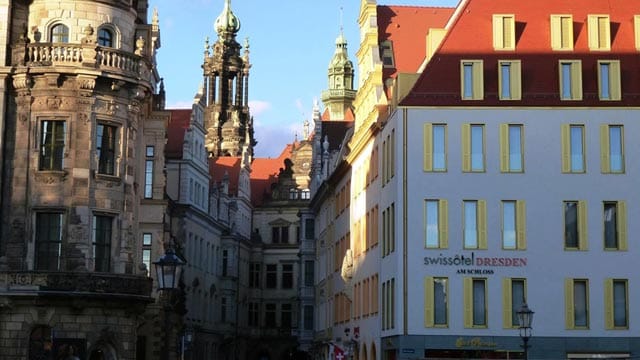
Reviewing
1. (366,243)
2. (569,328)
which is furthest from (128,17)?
(569,328)

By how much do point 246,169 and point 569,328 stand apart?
224ft

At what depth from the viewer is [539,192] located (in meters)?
43.7

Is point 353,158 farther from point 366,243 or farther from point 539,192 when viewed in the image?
point 539,192

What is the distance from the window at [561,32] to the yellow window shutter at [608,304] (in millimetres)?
9368

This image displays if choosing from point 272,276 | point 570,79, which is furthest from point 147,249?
point 272,276

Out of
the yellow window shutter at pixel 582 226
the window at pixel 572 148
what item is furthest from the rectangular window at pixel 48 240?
the yellow window shutter at pixel 582 226

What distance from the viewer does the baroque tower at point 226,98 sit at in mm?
125375

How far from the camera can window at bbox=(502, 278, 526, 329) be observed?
42688mm

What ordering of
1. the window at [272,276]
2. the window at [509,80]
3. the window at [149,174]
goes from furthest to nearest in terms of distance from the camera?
1. the window at [272,276]
2. the window at [149,174]
3. the window at [509,80]

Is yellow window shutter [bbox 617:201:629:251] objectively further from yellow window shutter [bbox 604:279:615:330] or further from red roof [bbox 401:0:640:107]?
red roof [bbox 401:0:640:107]

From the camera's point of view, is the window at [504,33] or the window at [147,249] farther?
the window at [147,249]

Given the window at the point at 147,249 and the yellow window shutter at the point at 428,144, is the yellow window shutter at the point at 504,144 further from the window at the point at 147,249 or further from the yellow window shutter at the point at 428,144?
the window at the point at 147,249

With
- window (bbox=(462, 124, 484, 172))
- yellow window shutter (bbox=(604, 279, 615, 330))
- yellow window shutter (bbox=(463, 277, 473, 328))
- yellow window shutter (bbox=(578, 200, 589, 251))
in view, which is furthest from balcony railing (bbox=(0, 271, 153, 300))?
yellow window shutter (bbox=(604, 279, 615, 330))

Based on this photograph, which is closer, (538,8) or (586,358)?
(586,358)
